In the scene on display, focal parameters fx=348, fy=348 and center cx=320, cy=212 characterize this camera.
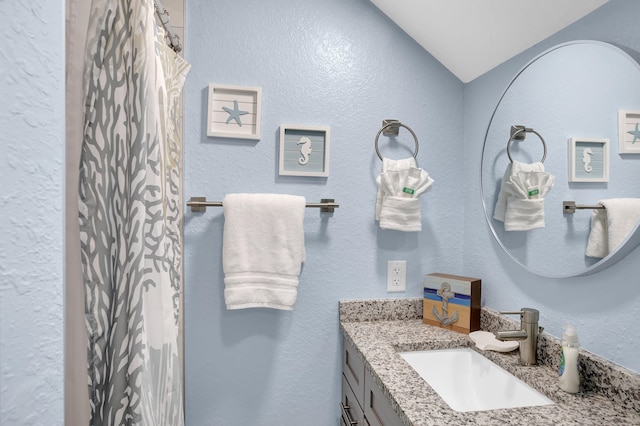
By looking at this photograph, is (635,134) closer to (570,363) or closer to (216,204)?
(570,363)

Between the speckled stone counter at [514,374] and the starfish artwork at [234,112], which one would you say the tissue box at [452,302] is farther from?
the starfish artwork at [234,112]

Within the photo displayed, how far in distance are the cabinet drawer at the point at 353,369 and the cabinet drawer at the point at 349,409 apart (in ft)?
0.10

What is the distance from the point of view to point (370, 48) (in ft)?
4.70

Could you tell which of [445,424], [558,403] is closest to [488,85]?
[558,403]

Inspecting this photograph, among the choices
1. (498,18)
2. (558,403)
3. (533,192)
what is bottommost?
(558,403)

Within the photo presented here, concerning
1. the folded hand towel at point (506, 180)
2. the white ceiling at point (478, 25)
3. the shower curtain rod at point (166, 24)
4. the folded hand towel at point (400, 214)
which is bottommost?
the folded hand towel at point (400, 214)

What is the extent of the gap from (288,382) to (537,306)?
3.08 ft

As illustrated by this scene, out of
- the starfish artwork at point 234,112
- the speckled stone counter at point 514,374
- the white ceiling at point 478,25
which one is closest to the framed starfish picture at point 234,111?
the starfish artwork at point 234,112

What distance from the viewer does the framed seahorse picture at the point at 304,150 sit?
136 centimetres

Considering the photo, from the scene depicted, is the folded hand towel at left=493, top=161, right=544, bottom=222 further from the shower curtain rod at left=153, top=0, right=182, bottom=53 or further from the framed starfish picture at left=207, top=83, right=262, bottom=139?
the shower curtain rod at left=153, top=0, right=182, bottom=53

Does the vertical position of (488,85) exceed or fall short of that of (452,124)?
it exceeds it

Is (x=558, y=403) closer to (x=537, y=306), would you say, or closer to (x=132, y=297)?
(x=537, y=306)

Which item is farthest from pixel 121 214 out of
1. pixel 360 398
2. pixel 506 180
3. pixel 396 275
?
→ pixel 506 180

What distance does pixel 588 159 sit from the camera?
3.01ft
